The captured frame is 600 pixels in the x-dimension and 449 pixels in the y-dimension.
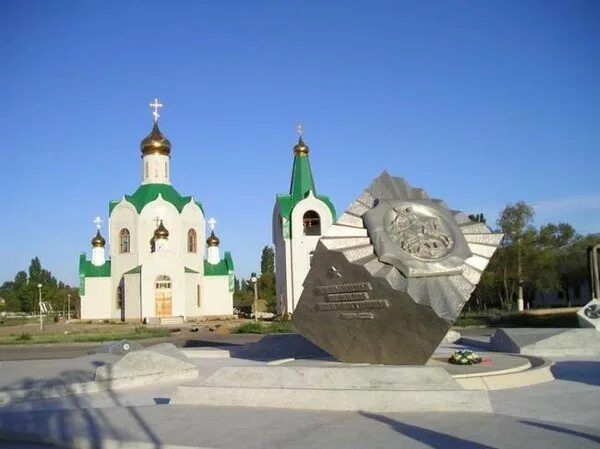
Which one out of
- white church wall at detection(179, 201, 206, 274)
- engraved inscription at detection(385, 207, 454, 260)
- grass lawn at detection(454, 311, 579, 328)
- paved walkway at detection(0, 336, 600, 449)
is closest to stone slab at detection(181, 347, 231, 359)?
paved walkway at detection(0, 336, 600, 449)

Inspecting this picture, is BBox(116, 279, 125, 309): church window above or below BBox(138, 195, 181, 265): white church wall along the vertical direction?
below

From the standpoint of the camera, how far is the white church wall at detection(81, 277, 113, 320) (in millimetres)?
43594

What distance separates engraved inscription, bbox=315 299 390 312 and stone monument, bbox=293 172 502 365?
2 centimetres

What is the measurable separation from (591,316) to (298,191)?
28.3 metres

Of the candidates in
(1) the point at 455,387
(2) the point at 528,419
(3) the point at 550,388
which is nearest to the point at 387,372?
(1) the point at 455,387

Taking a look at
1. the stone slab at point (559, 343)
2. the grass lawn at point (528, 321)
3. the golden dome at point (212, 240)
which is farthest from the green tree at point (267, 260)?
the stone slab at point (559, 343)

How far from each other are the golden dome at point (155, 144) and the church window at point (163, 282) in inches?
367

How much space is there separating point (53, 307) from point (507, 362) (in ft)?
240

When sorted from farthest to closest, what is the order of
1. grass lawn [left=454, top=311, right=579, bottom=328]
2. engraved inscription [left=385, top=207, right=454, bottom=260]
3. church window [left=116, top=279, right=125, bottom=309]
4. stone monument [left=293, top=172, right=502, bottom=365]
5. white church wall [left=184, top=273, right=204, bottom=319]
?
church window [left=116, top=279, right=125, bottom=309]
white church wall [left=184, top=273, right=204, bottom=319]
grass lawn [left=454, top=311, right=579, bottom=328]
engraved inscription [left=385, top=207, right=454, bottom=260]
stone monument [left=293, top=172, right=502, bottom=365]

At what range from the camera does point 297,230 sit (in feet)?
141

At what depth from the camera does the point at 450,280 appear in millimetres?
10438

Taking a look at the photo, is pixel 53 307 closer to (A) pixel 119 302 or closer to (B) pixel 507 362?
(A) pixel 119 302

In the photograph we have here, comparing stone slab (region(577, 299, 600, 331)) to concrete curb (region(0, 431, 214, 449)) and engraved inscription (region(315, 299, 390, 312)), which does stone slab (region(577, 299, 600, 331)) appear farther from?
concrete curb (region(0, 431, 214, 449))

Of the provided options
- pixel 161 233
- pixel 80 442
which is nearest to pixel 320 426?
pixel 80 442
